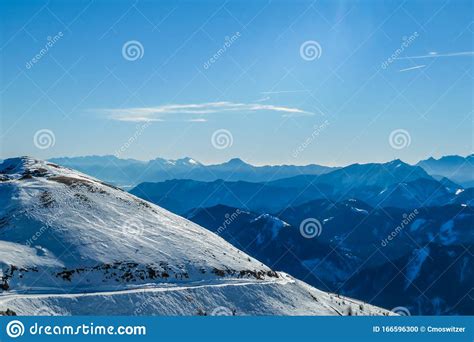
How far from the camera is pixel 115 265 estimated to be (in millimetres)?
70188

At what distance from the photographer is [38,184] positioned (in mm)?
93438

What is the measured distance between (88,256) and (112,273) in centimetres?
515

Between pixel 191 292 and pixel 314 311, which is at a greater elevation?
pixel 314 311

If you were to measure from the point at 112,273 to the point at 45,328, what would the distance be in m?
33.9

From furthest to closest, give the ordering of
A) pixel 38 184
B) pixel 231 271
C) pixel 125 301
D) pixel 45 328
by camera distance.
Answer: pixel 38 184 < pixel 231 271 < pixel 125 301 < pixel 45 328

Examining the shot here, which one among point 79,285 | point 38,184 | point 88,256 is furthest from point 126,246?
point 38,184

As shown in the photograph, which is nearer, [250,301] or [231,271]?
[250,301]

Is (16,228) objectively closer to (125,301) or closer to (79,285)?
(79,285)

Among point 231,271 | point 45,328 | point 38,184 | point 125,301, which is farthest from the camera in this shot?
point 38,184

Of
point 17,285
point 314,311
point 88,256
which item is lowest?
point 17,285

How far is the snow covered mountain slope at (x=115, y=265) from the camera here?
201 feet

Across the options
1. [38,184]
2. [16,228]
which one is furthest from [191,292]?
[38,184]

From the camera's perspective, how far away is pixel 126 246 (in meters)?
76.6

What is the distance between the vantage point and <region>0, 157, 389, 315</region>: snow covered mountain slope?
201 feet
